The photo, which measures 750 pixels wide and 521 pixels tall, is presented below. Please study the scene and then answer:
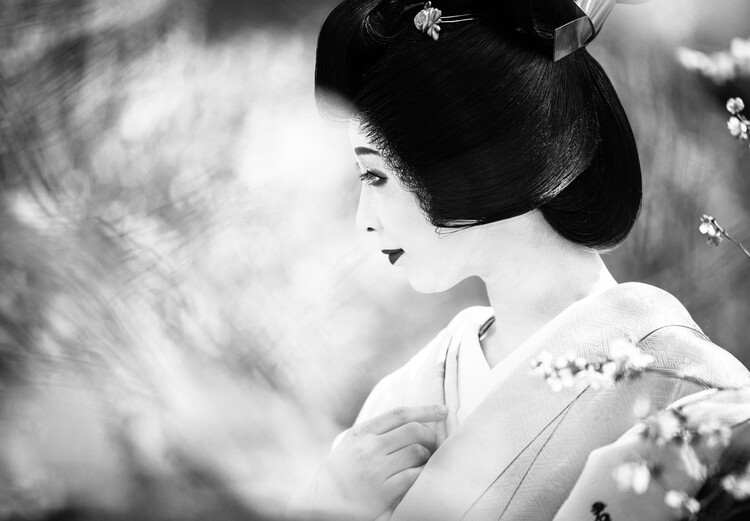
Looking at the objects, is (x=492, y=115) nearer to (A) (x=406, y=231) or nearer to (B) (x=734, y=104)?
(A) (x=406, y=231)

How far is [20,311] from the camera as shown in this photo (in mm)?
1229

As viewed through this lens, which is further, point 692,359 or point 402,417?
point 402,417

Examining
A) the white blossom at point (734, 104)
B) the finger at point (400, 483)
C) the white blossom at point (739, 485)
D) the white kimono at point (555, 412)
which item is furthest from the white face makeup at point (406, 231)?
the white blossom at point (739, 485)

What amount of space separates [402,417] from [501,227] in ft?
1.02

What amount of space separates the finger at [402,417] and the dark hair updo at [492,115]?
0.28 m

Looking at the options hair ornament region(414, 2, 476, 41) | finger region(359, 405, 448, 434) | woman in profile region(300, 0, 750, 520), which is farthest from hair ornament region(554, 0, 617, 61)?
finger region(359, 405, 448, 434)

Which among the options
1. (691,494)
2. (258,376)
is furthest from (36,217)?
(691,494)

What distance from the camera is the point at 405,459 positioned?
3.45ft

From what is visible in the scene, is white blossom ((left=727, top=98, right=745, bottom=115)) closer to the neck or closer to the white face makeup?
the neck

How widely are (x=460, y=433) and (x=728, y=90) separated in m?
0.72

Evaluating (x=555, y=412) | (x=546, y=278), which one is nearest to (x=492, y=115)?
(x=546, y=278)

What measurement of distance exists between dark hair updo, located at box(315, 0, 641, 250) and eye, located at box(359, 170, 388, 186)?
3 centimetres

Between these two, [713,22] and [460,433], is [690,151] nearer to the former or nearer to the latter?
[713,22]

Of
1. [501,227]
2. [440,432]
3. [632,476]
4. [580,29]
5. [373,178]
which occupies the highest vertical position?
[580,29]
